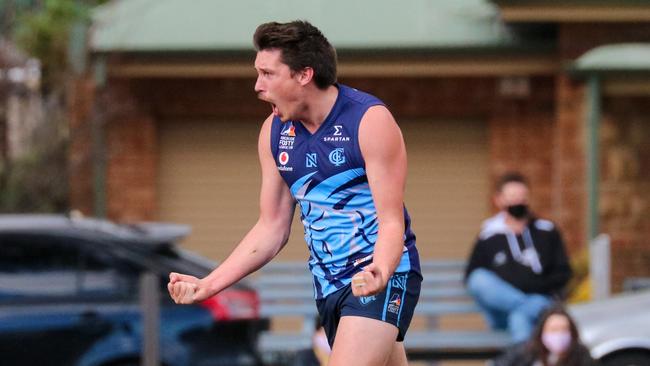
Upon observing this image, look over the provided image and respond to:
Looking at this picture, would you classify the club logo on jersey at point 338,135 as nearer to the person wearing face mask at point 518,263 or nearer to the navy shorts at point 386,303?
the navy shorts at point 386,303

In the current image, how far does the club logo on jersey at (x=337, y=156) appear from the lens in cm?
479

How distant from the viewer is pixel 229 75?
15.0 m

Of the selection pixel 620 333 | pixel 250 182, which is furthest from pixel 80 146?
pixel 620 333

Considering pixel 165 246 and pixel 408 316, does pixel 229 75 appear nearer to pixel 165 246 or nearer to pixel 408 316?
pixel 165 246

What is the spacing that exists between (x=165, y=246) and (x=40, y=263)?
0.86 meters

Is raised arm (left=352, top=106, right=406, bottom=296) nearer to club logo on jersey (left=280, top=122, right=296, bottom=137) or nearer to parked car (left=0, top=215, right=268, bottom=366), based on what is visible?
club logo on jersey (left=280, top=122, right=296, bottom=137)

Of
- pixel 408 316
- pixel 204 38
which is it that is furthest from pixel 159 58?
pixel 408 316

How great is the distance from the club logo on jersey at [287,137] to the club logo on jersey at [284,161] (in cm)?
2

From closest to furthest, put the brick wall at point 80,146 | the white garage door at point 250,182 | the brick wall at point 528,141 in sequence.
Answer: the brick wall at point 528,141 → the brick wall at point 80,146 → the white garage door at point 250,182

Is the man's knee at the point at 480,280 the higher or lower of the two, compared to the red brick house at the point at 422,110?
lower

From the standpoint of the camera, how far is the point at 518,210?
1009cm

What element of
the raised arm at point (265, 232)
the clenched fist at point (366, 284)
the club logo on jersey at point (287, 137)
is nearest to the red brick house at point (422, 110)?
the raised arm at point (265, 232)

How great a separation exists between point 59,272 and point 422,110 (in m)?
5.99

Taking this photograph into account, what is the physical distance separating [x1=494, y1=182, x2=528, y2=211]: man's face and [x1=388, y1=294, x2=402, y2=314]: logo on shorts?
530 cm
